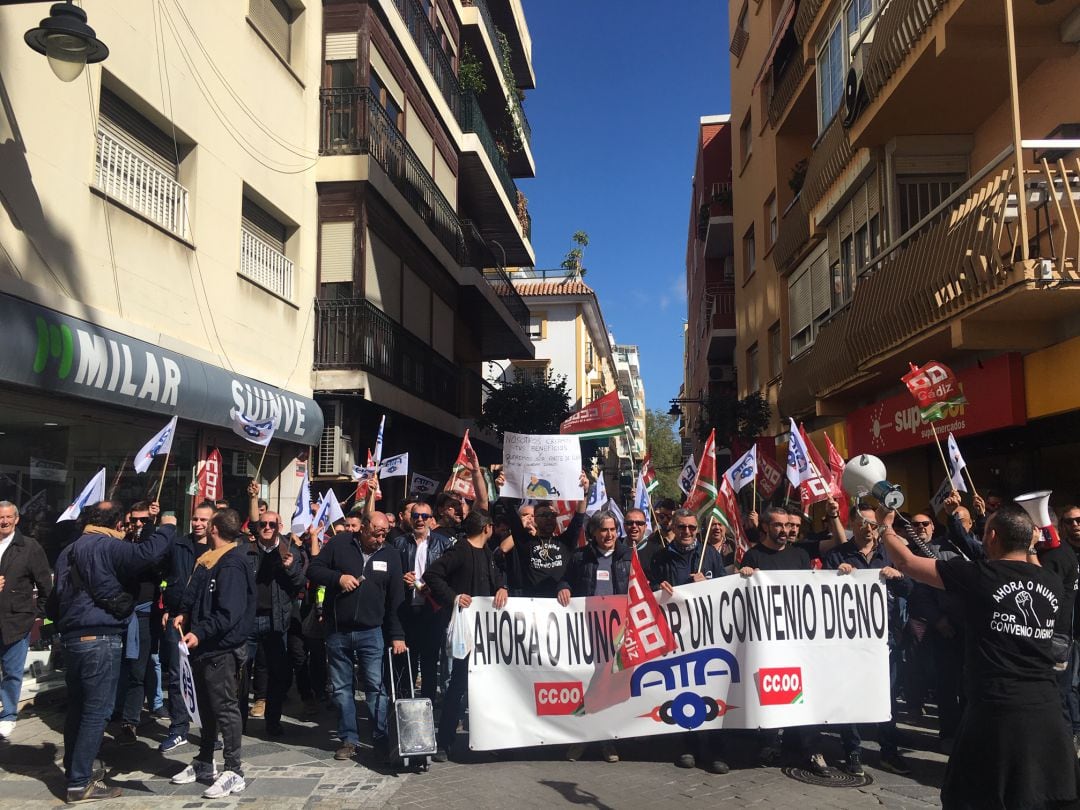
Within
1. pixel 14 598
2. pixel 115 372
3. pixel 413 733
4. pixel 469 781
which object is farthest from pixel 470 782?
pixel 115 372

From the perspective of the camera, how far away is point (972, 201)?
10266 mm

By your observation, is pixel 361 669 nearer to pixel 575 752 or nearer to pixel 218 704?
pixel 218 704

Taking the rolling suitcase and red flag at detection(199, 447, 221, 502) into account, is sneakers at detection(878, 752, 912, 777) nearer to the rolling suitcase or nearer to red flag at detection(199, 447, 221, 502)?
the rolling suitcase

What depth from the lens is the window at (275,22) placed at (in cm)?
1370

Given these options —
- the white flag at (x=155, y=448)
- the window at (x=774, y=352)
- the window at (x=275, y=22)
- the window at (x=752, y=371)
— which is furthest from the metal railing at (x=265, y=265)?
the window at (x=752, y=371)

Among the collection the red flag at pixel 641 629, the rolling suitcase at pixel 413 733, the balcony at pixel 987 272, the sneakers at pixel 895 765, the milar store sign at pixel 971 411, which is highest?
the balcony at pixel 987 272

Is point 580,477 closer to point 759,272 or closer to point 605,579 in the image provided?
point 605,579

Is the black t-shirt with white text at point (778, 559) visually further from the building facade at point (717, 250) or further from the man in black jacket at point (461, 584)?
the building facade at point (717, 250)

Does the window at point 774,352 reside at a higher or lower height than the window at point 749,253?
lower

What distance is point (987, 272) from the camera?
9336 millimetres

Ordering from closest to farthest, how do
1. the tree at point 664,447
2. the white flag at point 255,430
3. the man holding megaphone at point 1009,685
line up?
the man holding megaphone at point 1009,685 → the white flag at point 255,430 → the tree at point 664,447

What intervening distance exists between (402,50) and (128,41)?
8500mm

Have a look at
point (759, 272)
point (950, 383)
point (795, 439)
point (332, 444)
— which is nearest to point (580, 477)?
point (795, 439)

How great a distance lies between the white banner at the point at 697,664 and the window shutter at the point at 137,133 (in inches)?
284
